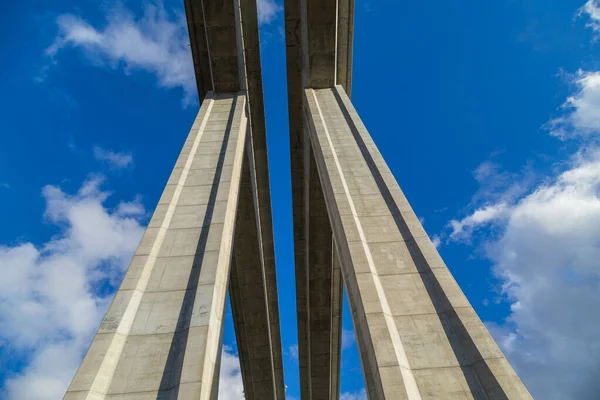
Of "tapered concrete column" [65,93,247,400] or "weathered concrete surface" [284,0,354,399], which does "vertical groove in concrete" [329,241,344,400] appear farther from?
"tapered concrete column" [65,93,247,400]

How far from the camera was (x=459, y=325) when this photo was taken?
6.20 meters

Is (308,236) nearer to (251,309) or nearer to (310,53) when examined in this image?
(251,309)

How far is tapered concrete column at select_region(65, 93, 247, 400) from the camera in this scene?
213 inches

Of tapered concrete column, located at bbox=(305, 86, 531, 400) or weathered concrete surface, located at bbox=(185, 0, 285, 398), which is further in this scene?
weathered concrete surface, located at bbox=(185, 0, 285, 398)

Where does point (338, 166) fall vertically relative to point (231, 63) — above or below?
below

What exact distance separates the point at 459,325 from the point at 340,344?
2023 cm

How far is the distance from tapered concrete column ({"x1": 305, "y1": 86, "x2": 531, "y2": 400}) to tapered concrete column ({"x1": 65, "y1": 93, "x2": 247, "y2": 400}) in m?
2.73

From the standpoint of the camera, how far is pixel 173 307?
21.6 feet

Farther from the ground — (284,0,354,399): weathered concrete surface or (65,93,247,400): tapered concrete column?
(284,0,354,399): weathered concrete surface

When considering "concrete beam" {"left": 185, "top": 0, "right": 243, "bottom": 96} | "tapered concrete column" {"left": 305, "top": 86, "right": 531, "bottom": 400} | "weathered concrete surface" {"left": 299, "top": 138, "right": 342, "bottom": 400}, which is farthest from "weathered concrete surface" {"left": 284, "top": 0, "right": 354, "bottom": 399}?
"tapered concrete column" {"left": 305, "top": 86, "right": 531, "bottom": 400}

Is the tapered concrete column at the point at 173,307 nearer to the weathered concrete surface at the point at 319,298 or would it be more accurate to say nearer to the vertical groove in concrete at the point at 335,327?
the weathered concrete surface at the point at 319,298

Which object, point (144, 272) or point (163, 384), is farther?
point (144, 272)

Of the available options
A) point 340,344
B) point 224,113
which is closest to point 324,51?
point 224,113

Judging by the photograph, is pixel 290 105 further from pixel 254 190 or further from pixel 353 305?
pixel 353 305
